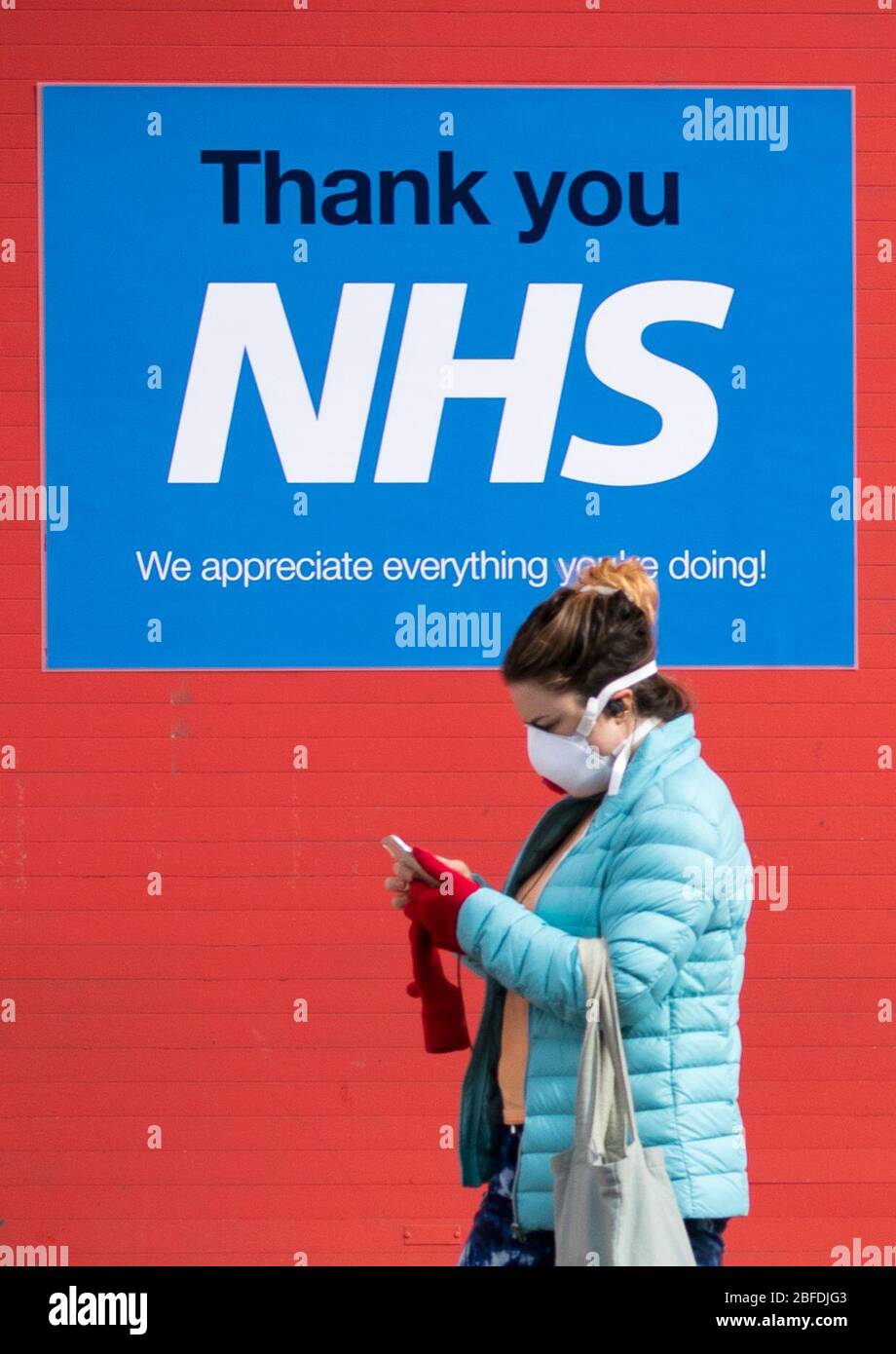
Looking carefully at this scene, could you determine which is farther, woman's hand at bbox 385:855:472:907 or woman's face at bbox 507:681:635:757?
woman's hand at bbox 385:855:472:907

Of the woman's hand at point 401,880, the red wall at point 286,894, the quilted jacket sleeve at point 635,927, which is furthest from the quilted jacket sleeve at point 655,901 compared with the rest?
the red wall at point 286,894

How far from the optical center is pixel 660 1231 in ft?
9.68

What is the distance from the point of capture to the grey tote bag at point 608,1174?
2.96 m

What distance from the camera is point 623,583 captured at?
3.32 m

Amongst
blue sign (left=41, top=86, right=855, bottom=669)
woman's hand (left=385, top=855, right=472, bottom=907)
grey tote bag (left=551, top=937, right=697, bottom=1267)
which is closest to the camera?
grey tote bag (left=551, top=937, right=697, bottom=1267)

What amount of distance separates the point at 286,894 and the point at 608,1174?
104 inches

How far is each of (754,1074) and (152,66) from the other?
3722 millimetres

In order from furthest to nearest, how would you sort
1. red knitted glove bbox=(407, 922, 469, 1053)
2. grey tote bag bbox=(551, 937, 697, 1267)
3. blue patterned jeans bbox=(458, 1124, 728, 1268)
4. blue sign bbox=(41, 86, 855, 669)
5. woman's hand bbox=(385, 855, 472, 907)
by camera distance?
blue sign bbox=(41, 86, 855, 669)
red knitted glove bbox=(407, 922, 469, 1053)
woman's hand bbox=(385, 855, 472, 907)
blue patterned jeans bbox=(458, 1124, 728, 1268)
grey tote bag bbox=(551, 937, 697, 1267)

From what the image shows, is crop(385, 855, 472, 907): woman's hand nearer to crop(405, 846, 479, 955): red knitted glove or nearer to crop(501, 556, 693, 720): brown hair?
crop(405, 846, 479, 955): red knitted glove

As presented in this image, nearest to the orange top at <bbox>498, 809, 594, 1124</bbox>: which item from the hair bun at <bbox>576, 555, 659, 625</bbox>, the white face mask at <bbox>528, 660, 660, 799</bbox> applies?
the white face mask at <bbox>528, 660, 660, 799</bbox>

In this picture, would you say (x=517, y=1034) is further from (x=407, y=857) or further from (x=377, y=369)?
(x=377, y=369)

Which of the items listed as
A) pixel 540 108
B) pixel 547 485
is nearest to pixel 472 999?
pixel 547 485

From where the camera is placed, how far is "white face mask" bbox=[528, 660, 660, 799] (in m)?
3.19

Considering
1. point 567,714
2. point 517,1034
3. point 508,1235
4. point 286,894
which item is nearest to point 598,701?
point 567,714
